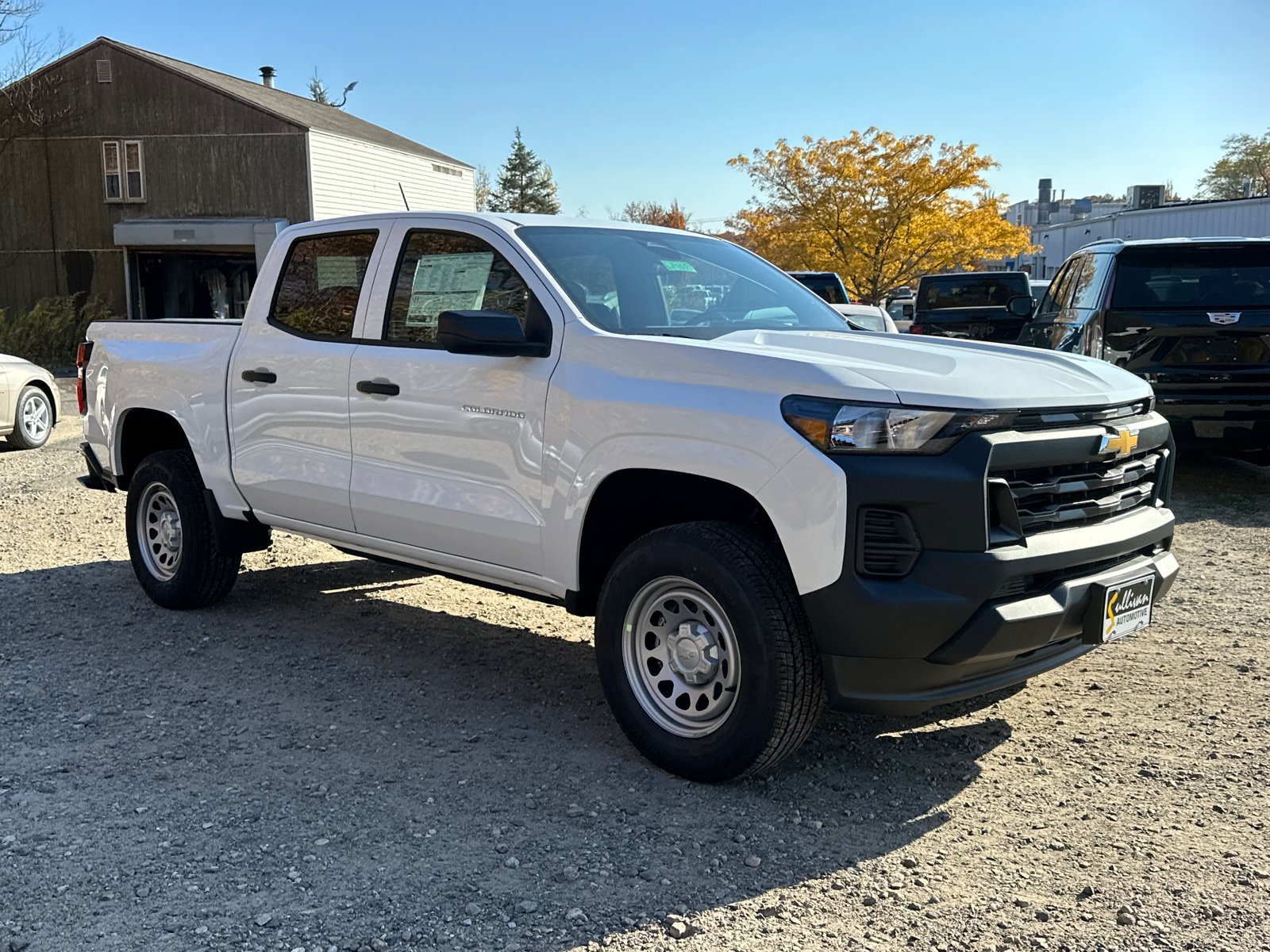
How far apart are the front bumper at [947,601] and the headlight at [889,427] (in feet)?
0.18

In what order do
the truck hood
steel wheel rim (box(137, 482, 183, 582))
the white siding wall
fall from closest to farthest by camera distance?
the truck hood
steel wheel rim (box(137, 482, 183, 582))
the white siding wall

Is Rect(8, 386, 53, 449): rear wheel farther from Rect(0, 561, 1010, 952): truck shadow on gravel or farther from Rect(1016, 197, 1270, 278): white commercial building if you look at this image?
Rect(1016, 197, 1270, 278): white commercial building

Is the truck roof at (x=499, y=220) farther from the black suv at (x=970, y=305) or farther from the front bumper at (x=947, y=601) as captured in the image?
the black suv at (x=970, y=305)

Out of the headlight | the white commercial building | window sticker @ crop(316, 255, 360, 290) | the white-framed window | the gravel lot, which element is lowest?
the gravel lot

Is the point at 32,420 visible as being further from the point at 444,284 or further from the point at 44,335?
the point at 44,335

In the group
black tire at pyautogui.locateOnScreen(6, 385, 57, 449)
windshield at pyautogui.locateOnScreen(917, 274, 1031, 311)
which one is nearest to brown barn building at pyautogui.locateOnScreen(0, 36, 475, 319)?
windshield at pyautogui.locateOnScreen(917, 274, 1031, 311)

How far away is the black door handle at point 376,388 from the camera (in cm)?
490

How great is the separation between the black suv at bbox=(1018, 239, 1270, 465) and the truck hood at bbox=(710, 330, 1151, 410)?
446cm

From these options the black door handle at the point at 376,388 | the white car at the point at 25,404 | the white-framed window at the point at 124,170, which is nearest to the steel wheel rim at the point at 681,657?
the black door handle at the point at 376,388

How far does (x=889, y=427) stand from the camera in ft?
11.6

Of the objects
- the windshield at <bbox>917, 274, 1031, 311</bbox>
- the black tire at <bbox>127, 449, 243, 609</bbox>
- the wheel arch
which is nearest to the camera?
the black tire at <bbox>127, 449, 243, 609</bbox>

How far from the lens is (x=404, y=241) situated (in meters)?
5.12

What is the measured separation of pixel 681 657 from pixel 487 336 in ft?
4.43

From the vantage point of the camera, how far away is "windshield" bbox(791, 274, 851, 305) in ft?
58.3
